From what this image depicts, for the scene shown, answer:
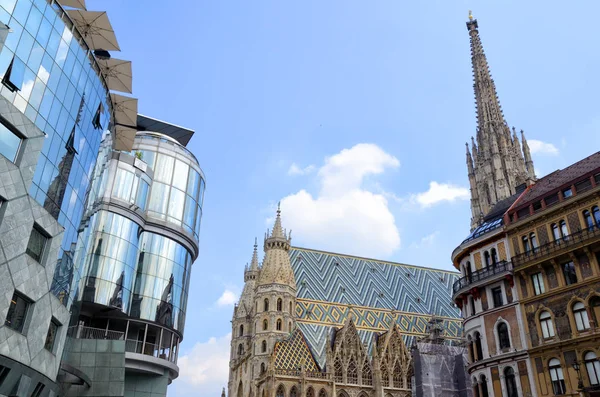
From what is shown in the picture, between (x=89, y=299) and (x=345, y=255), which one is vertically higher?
(x=345, y=255)

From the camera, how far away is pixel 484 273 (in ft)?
99.2

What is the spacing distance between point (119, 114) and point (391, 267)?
194 ft

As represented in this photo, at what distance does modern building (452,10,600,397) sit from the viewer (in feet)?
81.9

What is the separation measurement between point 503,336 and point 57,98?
87.3 ft

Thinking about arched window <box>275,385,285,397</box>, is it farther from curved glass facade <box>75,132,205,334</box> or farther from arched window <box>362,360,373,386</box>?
curved glass facade <box>75,132,205,334</box>

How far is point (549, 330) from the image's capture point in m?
26.3

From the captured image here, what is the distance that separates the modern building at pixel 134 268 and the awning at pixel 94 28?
251 inches

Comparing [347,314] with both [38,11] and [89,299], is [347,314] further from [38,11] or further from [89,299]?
[38,11]

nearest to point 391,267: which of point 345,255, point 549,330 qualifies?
point 345,255

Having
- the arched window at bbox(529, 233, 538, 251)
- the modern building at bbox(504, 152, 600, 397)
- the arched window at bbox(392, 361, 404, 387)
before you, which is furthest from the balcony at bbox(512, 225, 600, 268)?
the arched window at bbox(392, 361, 404, 387)

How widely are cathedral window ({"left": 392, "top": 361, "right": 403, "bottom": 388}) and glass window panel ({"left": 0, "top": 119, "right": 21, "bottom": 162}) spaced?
53.5 meters

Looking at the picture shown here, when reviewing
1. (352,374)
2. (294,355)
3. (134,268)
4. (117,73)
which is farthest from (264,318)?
(117,73)

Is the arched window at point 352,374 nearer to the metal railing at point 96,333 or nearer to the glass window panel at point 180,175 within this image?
the glass window panel at point 180,175

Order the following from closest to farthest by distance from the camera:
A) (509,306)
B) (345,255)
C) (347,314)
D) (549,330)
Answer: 1. (549,330)
2. (509,306)
3. (347,314)
4. (345,255)
